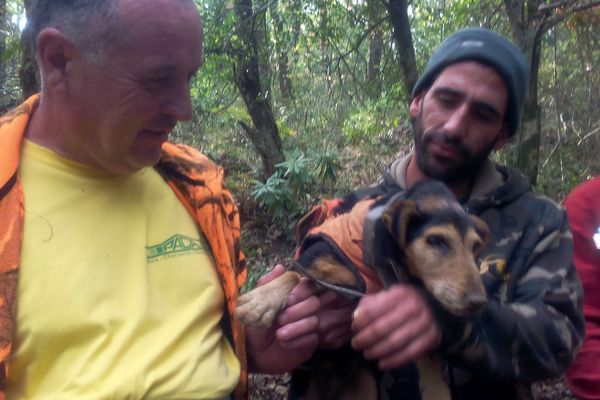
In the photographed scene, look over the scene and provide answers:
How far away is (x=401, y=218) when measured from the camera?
2270 mm

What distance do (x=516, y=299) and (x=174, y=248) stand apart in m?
1.29

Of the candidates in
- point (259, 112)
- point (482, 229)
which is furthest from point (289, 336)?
point (259, 112)

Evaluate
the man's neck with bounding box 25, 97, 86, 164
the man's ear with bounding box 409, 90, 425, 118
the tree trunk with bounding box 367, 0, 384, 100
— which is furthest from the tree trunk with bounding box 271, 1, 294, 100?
the man's neck with bounding box 25, 97, 86, 164

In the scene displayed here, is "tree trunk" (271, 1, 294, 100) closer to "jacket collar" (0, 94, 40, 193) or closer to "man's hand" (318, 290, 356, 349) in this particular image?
"jacket collar" (0, 94, 40, 193)

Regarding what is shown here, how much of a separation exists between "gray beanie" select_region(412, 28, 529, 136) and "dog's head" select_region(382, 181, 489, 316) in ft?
2.08

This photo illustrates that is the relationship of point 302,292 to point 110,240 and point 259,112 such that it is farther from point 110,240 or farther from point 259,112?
point 259,112

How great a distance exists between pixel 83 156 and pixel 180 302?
0.62 metres

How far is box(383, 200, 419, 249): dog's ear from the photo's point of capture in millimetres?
2266

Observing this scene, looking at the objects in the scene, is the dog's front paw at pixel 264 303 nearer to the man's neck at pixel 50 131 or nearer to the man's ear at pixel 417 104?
the man's neck at pixel 50 131

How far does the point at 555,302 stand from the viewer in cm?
223

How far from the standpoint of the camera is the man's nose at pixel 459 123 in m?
2.64

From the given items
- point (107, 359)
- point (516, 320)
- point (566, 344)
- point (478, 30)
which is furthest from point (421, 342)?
point (478, 30)

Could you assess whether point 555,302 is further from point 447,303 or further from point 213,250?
point 213,250

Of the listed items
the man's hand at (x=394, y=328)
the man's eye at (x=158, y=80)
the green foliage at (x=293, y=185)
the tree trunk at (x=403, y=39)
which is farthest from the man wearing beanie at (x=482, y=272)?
the green foliage at (x=293, y=185)
